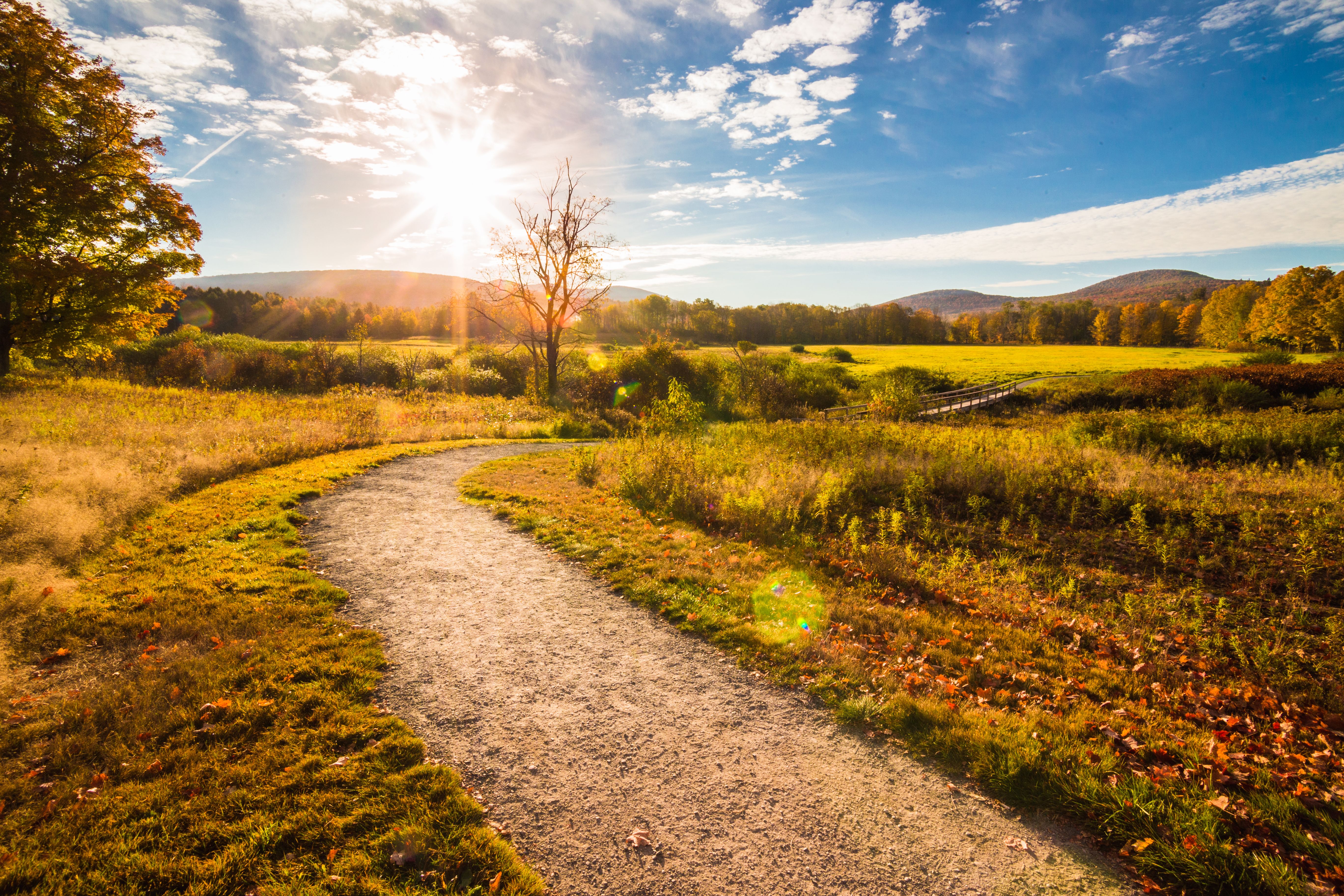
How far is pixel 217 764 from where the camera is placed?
4.03m

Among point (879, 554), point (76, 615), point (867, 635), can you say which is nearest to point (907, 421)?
point (879, 554)

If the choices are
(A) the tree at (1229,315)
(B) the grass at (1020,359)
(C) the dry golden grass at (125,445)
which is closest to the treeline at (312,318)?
(C) the dry golden grass at (125,445)

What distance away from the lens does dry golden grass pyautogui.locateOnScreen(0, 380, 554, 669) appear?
7234 millimetres

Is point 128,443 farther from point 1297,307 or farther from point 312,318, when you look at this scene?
point 1297,307

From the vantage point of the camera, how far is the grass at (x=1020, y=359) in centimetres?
4972

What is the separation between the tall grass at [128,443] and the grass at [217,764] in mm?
1307

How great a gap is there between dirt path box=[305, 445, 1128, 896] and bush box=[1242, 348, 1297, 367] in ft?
182

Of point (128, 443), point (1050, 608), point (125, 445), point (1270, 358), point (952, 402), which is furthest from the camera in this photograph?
point (1270, 358)

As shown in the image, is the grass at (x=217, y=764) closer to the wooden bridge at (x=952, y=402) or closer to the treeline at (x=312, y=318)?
the wooden bridge at (x=952, y=402)

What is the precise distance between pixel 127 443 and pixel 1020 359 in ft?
239

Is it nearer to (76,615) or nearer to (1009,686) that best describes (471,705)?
(76,615)

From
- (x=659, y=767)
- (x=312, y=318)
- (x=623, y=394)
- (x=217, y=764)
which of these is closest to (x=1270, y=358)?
(x=623, y=394)

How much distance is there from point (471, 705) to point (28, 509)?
25.7 feet

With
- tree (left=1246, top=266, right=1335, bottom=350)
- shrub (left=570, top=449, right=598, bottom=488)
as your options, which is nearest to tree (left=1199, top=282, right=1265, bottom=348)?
tree (left=1246, top=266, right=1335, bottom=350)
